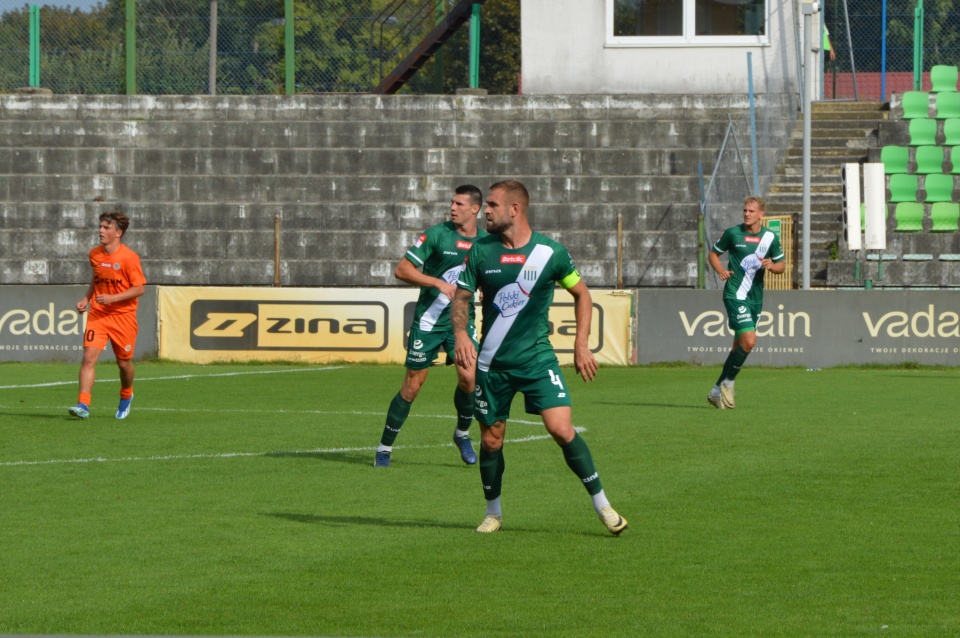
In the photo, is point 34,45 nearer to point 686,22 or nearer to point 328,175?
point 328,175

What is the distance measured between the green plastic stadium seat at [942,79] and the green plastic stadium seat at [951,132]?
151cm

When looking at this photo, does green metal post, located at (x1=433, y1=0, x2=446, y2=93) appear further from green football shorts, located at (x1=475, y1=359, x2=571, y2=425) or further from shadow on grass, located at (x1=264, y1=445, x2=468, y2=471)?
green football shorts, located at (x1=475, y1=359, x2=571, y2=425)

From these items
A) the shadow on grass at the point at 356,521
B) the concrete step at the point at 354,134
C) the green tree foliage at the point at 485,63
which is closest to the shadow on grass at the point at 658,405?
the shadow on grass at the point at 356,521

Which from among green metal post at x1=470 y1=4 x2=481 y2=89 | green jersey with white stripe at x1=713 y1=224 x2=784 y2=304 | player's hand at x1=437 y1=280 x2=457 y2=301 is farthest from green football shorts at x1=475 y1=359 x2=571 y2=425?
green metal post at x1=470 y1=4 x2=481 y2=89

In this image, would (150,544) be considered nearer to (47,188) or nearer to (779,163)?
(47,188)

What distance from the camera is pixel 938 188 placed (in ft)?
99.4

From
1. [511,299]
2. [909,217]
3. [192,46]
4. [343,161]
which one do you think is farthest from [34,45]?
[511,299]

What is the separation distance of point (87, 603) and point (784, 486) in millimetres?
5313

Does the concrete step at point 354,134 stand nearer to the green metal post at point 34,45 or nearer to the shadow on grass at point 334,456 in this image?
the green metal post at point 34,45

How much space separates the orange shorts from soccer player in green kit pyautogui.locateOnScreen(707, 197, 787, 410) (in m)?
6.50

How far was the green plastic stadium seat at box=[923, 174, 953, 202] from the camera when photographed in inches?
1190

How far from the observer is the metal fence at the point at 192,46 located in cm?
3247

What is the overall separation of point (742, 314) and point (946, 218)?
46.0ft

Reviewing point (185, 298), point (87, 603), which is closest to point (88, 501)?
point (87, 603)
